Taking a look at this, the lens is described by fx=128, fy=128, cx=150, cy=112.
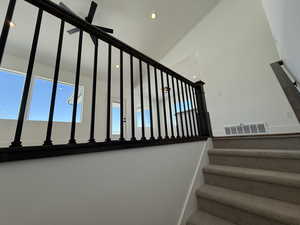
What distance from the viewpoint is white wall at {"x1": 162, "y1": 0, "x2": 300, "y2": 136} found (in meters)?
2.85

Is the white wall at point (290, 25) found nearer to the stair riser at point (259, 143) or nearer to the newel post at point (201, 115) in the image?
→ the stair riser at point (259, 143)

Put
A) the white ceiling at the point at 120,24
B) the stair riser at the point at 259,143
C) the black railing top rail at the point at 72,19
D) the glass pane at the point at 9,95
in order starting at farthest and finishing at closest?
1. the glass pane at the point at 9,95
2. the white ceiling at the point at 120,24
3. the stair riser at the point at 259,143
4. the black railing top rail at the point at 72,19

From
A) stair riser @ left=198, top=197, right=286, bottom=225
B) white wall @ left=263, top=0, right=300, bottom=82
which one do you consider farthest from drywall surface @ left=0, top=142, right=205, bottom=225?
white wall @ left=263, top=0, right=300, bottom=82

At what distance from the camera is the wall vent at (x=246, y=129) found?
9.64 ft

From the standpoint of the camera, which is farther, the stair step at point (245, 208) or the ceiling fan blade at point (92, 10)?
the ceiling fan blade at point (92, 10)

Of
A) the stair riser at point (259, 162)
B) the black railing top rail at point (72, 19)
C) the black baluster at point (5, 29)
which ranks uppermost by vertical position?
the black railing top rail at point (72, 19)

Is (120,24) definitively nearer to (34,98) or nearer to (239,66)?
(34,98)

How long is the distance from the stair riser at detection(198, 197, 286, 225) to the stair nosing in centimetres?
30

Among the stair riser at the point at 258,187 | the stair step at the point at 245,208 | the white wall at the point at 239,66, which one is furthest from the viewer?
the white wall at the point at 239,66

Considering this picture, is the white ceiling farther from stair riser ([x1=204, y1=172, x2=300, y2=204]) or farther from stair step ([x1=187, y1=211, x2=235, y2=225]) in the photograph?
stair step ([x1=187, y1=211, x2=235, y2=225])

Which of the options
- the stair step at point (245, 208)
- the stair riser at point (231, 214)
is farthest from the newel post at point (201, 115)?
the stair riser at point (231, 214)

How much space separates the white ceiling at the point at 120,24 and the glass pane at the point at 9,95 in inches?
30.7

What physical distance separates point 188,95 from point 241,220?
1522 millimetres

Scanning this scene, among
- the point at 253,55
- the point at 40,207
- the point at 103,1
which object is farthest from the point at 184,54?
the point at 40,207
